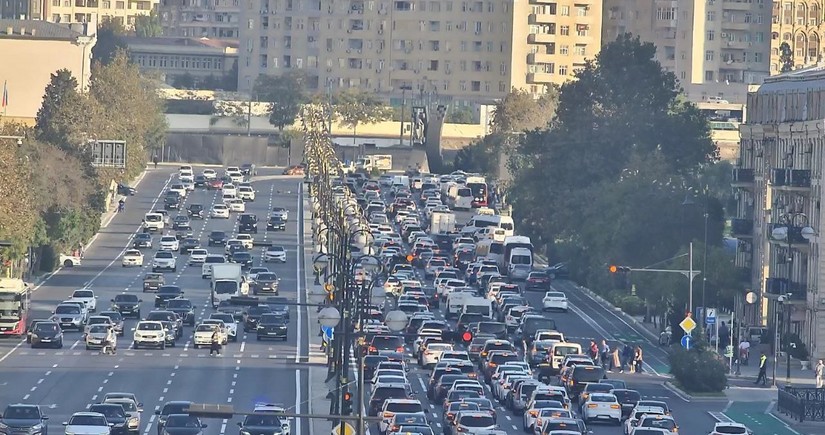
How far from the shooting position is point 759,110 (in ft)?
353

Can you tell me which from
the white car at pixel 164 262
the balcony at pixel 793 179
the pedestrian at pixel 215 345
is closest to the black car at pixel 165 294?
the pedestrian at pixel 215 345

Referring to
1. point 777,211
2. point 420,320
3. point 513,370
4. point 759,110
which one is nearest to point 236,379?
point 513,370

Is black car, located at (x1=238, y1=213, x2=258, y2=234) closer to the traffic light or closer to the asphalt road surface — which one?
the asphalt road surface

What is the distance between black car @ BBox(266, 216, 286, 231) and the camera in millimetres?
145125

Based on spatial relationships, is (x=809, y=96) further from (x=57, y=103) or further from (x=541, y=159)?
(x=57, y=103)

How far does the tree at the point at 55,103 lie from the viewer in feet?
457

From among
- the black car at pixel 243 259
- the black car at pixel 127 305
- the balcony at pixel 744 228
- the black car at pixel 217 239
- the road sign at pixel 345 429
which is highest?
the balcony at pixel 744 228

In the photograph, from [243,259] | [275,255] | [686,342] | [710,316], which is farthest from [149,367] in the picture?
[275,255]

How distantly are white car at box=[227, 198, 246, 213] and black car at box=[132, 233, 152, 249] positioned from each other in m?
22.0

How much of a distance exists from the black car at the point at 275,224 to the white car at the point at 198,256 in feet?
59.6

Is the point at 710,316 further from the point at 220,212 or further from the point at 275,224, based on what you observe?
the point at 220,212

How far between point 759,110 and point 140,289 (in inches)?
1204

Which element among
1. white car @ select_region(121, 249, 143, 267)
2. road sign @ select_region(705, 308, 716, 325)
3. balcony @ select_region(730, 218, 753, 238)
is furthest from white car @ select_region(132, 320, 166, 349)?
white car @ select_region(121, 249, 143, 267)

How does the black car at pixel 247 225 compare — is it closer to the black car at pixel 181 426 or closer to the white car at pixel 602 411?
the white car at pixel 602 411
